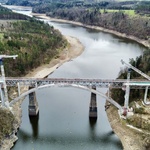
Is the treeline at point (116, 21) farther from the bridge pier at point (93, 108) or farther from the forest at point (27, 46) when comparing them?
the bridge pier at point (93, 108)

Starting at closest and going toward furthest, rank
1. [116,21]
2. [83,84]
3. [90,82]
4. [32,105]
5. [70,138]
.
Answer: [70,138], [90,82], [83,84], [32,105], [116,21]

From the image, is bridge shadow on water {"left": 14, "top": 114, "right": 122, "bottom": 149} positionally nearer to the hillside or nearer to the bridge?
the hillside

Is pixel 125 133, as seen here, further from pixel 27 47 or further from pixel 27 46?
pixel 27 46

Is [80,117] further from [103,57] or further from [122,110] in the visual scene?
[103,57]

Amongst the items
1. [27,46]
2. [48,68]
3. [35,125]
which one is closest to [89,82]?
[35,125]

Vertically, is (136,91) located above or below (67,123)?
above

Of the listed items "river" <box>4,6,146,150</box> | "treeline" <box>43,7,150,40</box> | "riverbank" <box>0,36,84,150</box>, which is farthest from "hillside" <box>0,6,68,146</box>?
"treeline" <box>43,7,150,40</box>
